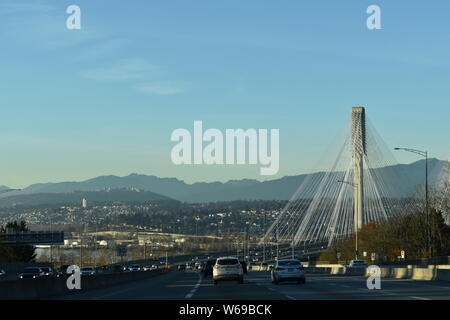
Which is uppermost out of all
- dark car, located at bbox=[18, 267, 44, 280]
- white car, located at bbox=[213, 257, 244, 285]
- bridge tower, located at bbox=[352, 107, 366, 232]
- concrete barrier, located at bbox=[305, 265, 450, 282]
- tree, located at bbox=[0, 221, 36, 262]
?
bridge tower, located at bbox=[352, 107, 366, 232]

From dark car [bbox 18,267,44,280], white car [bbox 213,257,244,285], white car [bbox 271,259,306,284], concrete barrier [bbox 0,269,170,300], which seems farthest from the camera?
dark car [bbox 18,267,44,280]

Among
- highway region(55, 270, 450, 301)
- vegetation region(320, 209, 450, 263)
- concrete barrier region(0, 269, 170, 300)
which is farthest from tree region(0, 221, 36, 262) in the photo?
highway region(55, 270, 450, 301)

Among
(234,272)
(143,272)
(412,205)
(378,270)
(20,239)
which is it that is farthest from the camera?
(412,205)

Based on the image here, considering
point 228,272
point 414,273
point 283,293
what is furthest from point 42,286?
point 414,273

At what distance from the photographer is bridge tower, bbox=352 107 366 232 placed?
411 feet

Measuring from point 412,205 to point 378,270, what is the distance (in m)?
79.0

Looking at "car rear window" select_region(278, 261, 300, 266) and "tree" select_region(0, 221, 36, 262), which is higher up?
"car rear window" select_region(278, 261, 300, 266)

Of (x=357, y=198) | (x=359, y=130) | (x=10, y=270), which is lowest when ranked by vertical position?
(x=10, y=270)

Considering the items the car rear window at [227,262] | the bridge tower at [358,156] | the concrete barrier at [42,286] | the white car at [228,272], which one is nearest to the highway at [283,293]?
the concrete barrier at [42,286]

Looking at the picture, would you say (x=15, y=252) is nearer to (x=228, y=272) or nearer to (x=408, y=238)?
(x=408, y=238)

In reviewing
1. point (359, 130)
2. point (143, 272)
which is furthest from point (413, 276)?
point (359, 130)

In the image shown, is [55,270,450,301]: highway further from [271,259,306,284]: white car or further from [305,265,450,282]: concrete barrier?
[305,265,450,282]: concrete barrier
